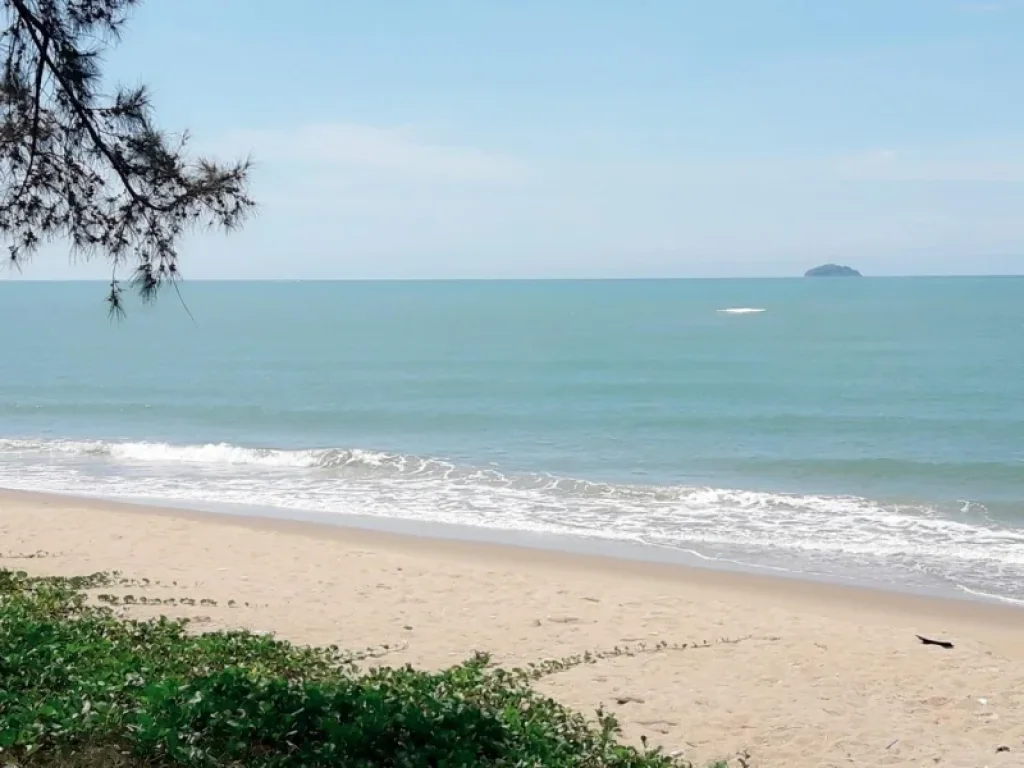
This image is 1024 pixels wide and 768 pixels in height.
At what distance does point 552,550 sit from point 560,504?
142 inches

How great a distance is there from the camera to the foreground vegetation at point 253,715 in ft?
15.0

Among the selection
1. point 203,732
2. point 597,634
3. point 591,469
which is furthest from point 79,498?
point 203,732

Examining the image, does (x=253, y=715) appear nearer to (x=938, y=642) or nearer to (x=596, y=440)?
(x=938, y=642)

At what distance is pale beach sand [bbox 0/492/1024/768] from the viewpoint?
22.3ft

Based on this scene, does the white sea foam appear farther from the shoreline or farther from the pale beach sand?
the pale beach sand

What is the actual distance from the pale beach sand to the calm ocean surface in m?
1.97

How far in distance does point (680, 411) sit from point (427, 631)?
71.4ft

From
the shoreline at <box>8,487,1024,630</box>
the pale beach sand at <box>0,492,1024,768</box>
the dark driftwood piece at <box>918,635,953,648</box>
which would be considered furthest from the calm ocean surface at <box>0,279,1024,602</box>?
the dark driftwood piece at <box>918,635,953,648</box>

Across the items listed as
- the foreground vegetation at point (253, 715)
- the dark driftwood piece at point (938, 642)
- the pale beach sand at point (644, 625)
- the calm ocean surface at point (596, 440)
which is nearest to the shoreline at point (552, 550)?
the pale beach sand at point (644, 625)

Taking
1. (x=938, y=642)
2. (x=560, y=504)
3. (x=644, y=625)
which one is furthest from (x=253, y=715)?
(x=560, y=504)

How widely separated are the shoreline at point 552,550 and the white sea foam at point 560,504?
19.7 inches

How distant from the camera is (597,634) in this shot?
29.7ft

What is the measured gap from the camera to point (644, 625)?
9438mm

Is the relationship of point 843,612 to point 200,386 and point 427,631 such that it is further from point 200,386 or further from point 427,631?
point 200,386
